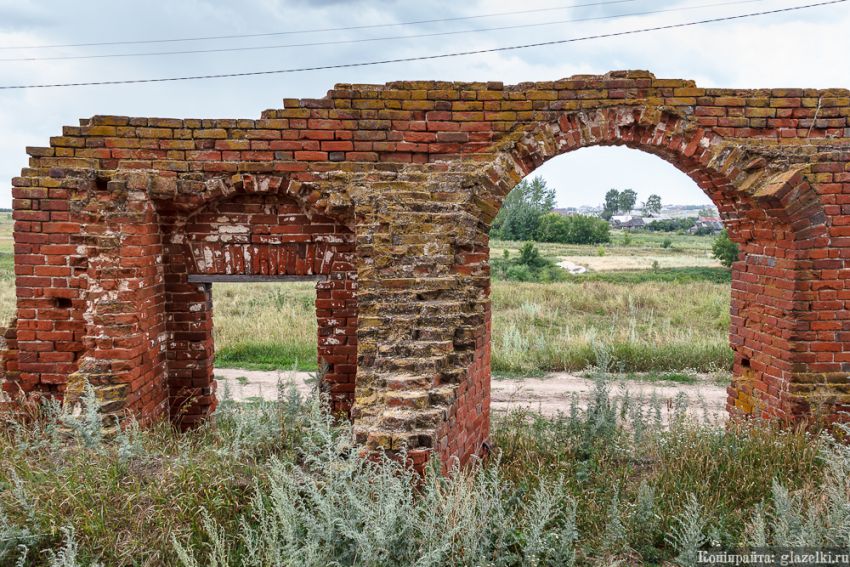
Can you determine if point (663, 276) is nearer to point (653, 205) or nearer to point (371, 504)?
point (371, 504)

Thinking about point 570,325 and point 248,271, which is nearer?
point 248,271

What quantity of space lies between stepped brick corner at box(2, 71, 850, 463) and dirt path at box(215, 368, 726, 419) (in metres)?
2.81

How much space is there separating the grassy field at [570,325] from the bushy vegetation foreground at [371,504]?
191 cm

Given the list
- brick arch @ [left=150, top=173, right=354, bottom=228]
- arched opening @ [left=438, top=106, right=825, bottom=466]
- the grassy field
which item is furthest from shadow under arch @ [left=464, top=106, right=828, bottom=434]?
the grassy field

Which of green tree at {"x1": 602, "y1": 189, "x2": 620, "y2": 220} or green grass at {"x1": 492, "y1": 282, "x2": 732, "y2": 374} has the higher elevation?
green tree at {"x1": 602, "y1": 189, "x2": 620, "y2": 220}

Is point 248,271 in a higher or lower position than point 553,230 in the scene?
lower

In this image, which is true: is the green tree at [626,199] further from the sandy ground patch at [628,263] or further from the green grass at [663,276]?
the green grass at [663,276]

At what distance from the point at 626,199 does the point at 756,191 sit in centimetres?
8107

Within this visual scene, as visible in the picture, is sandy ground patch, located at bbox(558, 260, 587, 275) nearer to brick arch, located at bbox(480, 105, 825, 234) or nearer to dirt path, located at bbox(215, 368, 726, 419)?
dirt path, located at bbox(215, 368, 726, 419)

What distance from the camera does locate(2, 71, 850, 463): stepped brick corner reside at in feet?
16.7

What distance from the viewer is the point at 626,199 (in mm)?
81688

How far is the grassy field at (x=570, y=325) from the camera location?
1048 centimetres

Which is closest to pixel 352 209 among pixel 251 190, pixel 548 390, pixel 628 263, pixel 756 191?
pixel 251 190

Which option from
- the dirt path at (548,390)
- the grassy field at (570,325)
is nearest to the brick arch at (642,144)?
the grassy field at (570,325)
